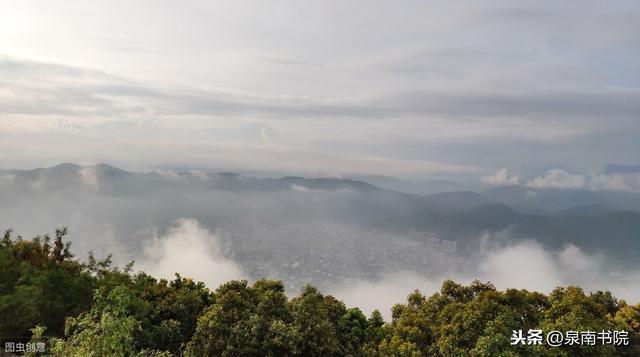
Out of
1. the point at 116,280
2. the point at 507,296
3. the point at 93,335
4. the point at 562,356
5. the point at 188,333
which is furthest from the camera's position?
the point at 116,280

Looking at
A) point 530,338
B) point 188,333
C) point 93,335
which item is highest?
point 93,335

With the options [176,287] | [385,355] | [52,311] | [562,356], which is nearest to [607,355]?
[562,356]

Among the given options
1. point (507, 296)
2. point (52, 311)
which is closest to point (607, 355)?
point (507, 296)

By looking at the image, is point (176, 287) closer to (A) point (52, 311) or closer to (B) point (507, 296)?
(A) point (52, 311)

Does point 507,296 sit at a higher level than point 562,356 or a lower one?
higher

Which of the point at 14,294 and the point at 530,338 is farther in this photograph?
the point at 14,294

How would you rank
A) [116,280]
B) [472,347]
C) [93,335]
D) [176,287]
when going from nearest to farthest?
[93,335], [472,347], [116,280], [176,287]
